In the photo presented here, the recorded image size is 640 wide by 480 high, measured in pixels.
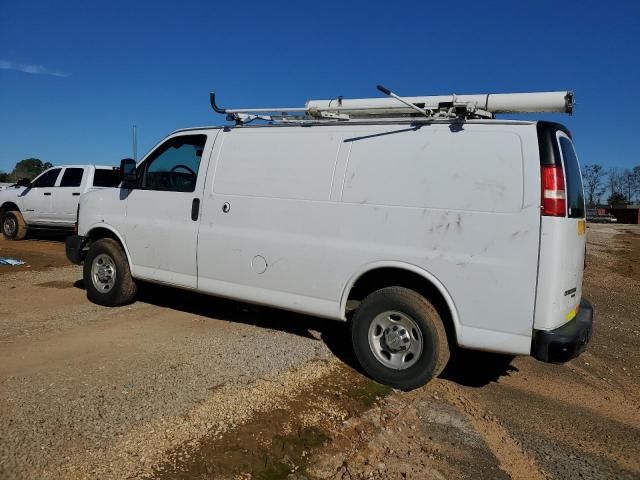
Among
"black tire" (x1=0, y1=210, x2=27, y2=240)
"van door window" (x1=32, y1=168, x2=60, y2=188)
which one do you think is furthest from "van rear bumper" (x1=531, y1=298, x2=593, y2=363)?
"black tire" (x1=0, y1=210, x2=27, y2=240)

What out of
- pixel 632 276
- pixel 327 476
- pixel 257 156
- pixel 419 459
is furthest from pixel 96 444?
pixel 632 276

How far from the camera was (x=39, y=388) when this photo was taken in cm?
402

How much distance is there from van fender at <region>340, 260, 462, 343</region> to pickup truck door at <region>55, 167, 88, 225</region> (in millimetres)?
10286

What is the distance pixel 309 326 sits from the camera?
6191 millimetres

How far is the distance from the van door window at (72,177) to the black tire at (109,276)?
715cm

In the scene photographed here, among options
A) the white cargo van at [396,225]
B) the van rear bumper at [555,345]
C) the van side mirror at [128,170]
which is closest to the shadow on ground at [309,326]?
the white cargo van at [396,225]

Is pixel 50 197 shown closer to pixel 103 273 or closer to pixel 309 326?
pixel 103 273

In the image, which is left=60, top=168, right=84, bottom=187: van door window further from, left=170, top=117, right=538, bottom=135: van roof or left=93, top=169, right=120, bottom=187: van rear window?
left=170, top=117, right=538, bottom=135: van roof

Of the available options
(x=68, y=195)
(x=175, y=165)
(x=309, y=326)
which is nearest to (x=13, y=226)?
(x=68, y=195)

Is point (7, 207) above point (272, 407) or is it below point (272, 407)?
above

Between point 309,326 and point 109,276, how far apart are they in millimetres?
2607

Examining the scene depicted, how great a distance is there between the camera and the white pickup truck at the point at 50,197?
13.0 m

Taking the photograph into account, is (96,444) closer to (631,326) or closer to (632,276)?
(631,326)

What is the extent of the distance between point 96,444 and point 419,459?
202 cm
